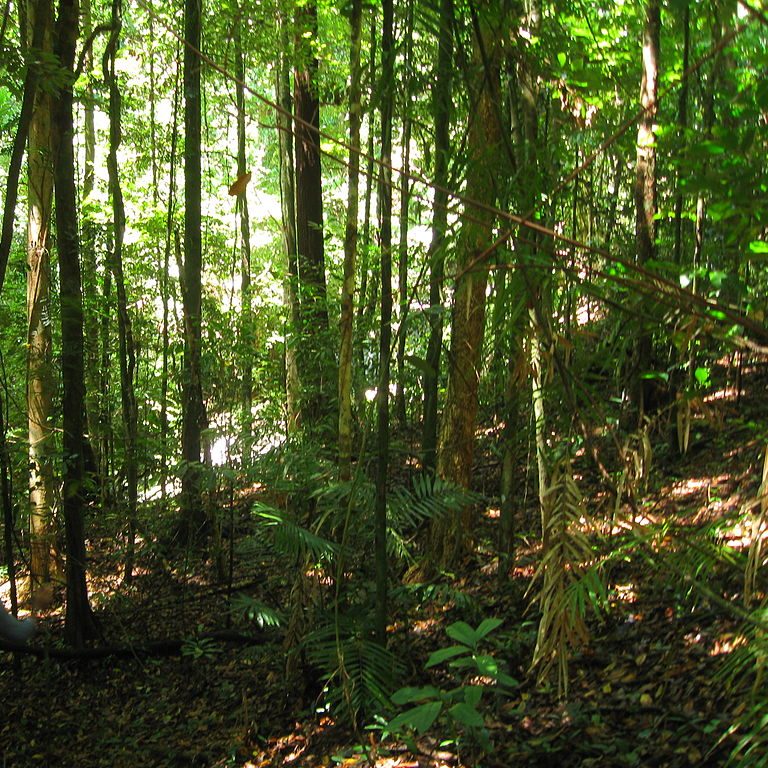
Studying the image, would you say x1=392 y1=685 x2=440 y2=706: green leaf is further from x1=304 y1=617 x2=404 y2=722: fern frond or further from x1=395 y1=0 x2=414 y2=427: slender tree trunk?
x1=395 y1=0 x2=414 y2=427: slender tree trunk

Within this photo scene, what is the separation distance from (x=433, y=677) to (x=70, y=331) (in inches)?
152

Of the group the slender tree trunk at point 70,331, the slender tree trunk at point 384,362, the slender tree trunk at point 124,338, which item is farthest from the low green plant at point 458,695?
the slender tree trunk at point 124,338

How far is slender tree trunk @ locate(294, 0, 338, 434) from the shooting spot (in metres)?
8.31

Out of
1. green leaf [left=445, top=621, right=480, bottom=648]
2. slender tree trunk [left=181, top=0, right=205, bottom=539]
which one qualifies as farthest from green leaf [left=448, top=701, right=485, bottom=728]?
slender tree trunk [left=181, top=0, right=205, bottom=539]

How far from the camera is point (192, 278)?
818 centimetres

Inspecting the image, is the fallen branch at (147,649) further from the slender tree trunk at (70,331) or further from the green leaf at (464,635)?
the green leaf at (464,635)

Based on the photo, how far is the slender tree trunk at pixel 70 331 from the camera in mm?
5730

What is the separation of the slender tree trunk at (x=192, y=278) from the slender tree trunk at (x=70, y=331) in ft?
4.81

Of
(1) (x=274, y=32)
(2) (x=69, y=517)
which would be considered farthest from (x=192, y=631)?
(1) (x=274, y=32)

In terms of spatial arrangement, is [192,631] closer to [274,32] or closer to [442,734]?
[442,734]

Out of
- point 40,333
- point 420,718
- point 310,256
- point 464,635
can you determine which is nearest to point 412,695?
point 420,718

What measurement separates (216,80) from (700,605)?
10.4m

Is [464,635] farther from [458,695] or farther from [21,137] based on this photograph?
[21,137]

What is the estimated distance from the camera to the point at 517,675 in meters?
4.21
